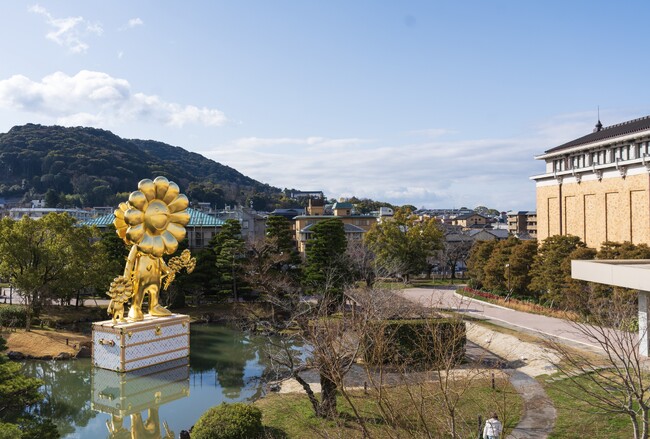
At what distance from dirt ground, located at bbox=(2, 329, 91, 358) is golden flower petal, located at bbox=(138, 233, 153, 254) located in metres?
5.80

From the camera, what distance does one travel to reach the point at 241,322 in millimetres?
27141

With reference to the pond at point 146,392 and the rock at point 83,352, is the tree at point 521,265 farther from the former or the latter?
the rock at point 83,352

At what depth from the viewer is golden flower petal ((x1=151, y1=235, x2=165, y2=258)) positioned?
19375mm

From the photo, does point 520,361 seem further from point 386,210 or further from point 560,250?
point 386,210

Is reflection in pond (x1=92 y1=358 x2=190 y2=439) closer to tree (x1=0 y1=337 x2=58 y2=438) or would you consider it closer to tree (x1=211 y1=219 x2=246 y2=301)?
tree (x1=0 y1=337 x2=58 y2=438)

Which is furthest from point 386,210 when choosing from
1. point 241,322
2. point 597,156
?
point 241,322

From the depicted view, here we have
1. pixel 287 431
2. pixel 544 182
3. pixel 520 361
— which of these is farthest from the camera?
pixel 544 182

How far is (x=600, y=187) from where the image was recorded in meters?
33.9

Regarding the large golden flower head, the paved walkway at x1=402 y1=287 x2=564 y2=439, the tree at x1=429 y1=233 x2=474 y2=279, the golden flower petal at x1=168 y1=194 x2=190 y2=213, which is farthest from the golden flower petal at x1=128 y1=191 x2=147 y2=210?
the tree at x1=429 y1=233 x2=474 y2=279

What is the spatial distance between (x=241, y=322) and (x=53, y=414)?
40.2 feet

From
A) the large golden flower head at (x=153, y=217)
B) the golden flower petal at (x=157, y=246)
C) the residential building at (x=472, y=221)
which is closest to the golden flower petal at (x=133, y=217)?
the large golden flower head at (x=153, y=217)

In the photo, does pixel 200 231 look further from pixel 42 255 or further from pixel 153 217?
pixel 153 217

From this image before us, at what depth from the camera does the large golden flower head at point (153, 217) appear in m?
18.8

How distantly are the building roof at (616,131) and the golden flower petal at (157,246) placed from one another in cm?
2603
